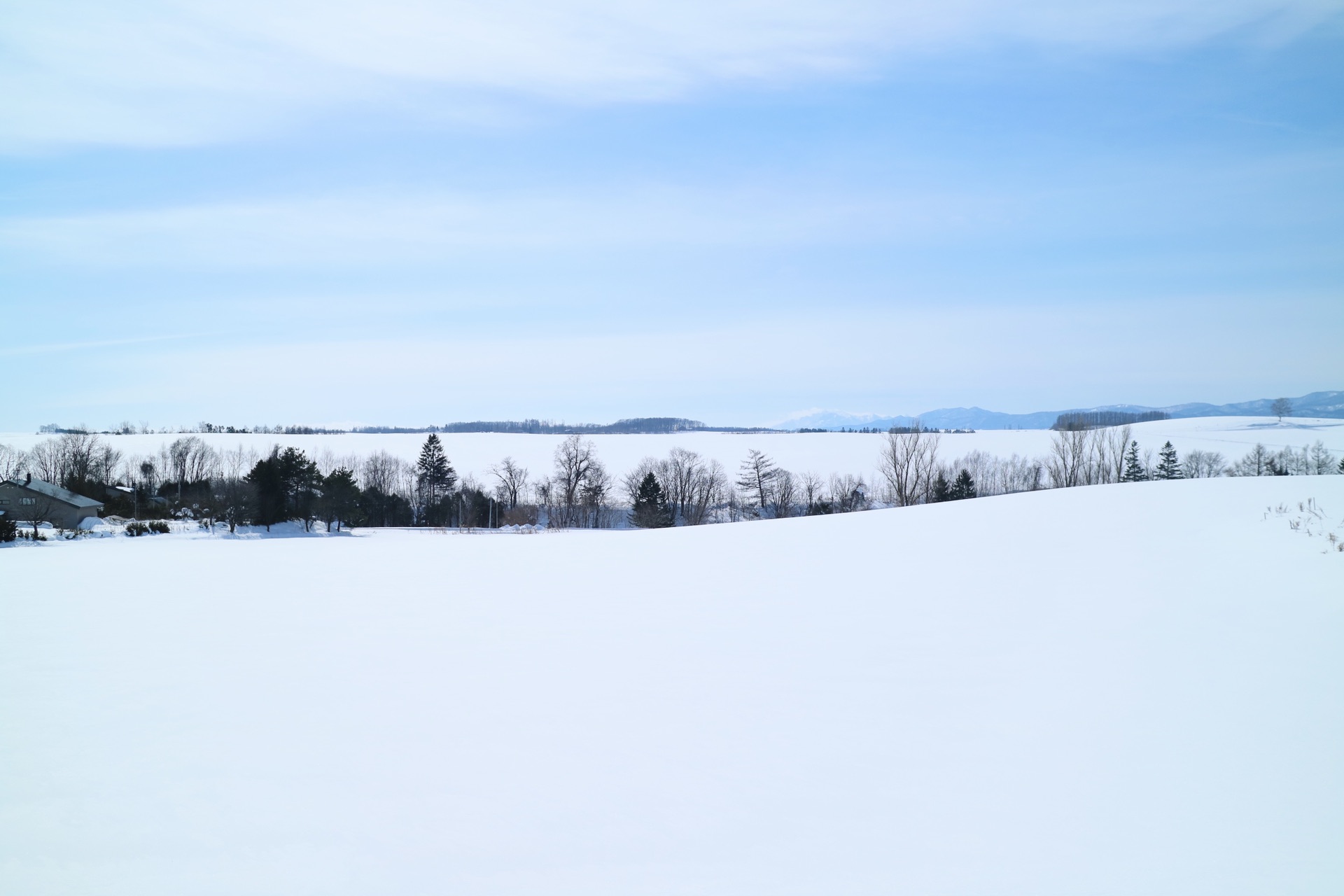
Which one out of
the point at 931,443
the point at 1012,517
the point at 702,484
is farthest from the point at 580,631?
the point at 702,484

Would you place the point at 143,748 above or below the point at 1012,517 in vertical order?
below

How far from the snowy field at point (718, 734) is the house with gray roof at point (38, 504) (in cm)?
4577

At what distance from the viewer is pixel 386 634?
347 inches

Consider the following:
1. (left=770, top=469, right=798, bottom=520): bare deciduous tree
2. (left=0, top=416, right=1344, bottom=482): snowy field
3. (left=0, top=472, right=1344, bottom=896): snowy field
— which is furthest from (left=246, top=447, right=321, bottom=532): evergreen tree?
(left=0, top=472, right=1344, bottom=896): snowy field

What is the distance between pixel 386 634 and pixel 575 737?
4.09 meters

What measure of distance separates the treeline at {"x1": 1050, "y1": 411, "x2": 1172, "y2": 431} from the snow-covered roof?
6963 centimetres

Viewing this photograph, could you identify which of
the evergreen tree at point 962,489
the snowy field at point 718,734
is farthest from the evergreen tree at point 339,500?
the snowy field at point 718,734

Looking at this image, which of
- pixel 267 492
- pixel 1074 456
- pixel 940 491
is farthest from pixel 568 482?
pixel 1074 456

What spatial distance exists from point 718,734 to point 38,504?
185ft

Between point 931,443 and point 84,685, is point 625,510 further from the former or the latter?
point 84,685

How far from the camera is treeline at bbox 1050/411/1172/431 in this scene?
195ft

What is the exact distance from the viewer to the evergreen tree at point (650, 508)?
50.1 meters

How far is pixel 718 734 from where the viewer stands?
571 cm

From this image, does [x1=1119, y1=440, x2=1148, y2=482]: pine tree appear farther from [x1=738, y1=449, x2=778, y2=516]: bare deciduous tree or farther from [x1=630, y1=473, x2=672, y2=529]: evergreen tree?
[x1=630, y1=473, x2=672, y2=529]: evergreen tree
